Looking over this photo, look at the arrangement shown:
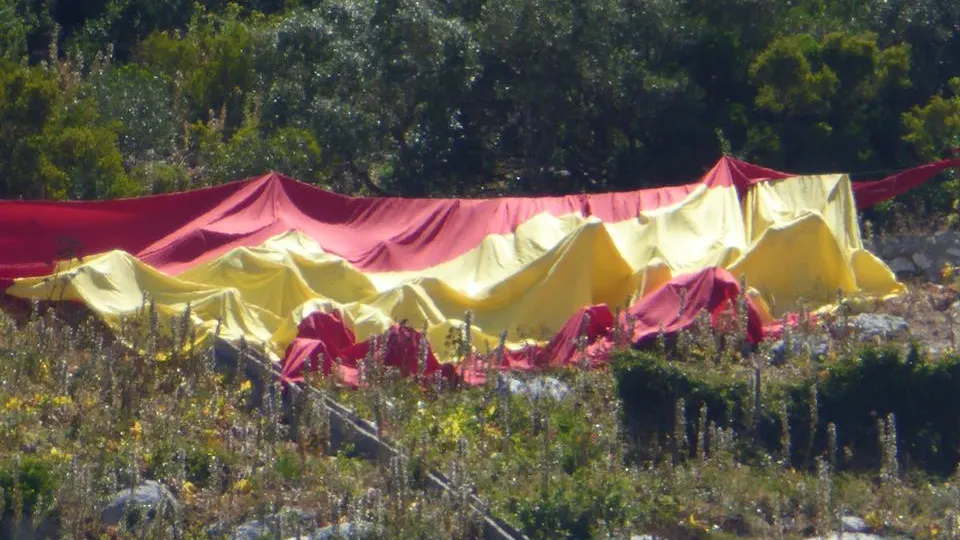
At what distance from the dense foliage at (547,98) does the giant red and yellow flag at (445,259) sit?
2345mm

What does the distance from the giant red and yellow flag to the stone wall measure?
78 centimetres

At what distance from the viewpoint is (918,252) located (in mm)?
13992

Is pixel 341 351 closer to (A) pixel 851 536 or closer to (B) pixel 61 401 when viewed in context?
(B) pixel 61 401

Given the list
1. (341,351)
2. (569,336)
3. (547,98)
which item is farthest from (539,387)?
Result: (547,98)

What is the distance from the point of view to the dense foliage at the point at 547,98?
1533 centimetres

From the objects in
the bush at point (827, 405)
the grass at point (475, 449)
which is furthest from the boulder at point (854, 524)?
the bush at point (827, 405)

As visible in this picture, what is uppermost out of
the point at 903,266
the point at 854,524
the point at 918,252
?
the point at 918,252

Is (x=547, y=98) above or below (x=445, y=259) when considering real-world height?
above

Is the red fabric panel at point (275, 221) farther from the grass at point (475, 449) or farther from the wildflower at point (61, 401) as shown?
the wildflower at point (61, 401)

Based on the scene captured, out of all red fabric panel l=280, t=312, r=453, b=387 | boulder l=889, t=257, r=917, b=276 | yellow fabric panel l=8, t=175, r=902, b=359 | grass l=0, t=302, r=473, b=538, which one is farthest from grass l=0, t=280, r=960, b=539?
boulder l=889, t=257, r=917, b=276

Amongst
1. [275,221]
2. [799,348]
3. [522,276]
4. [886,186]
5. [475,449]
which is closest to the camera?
[475,449]

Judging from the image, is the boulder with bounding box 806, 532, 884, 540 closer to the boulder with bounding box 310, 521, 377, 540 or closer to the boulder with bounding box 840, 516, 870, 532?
the boulder with bounding box 840, 516, 870, 532

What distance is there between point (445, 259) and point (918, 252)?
440cm

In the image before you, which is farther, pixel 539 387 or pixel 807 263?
pixel 807 263
